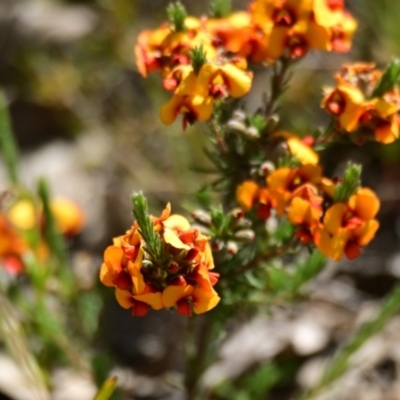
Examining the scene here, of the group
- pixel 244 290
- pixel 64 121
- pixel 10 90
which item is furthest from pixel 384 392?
pixel 10 90

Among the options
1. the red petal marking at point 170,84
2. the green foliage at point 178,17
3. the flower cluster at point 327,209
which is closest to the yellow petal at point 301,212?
the flower cluster at point 327,209

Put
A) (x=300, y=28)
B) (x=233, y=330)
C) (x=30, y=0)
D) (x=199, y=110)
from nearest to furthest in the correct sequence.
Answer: (x=199, y=110)
(x=300, y=28)
(x=233, y=330)
(x=30, y=0)

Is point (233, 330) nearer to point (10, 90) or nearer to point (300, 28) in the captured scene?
point (300, 28)

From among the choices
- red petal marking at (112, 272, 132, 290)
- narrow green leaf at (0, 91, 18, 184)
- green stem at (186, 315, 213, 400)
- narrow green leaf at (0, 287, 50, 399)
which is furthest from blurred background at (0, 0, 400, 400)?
red petal marking at (112, 272, 132, 290)

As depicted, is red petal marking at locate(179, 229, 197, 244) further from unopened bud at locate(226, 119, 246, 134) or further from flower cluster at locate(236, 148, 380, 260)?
unopened bud at locate(226, 119, 246, 134)

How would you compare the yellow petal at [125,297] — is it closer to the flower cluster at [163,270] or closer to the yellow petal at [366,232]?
the flower cluster at [163,270]

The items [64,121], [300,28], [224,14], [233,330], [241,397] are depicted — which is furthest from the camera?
[64,121]

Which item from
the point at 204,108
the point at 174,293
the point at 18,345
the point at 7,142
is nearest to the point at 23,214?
the point at 7,142

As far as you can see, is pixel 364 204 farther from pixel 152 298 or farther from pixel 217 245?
pixel 152 298
